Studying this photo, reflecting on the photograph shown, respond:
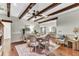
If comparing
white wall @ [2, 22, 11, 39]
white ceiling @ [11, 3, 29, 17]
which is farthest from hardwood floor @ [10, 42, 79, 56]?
white ceiling @ [11, 3, 29, 17]

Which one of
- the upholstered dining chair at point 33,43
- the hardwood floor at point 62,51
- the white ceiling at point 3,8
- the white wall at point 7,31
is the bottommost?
the hardwood floor at point 62,51

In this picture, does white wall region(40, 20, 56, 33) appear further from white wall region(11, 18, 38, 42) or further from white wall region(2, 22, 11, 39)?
white wall region(2, 22, 11, 39)

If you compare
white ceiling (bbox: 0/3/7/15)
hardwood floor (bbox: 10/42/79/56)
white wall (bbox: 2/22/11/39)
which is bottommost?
hardwood floor (bbox: 10/42/79/56)

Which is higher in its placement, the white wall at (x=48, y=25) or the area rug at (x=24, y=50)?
the white wall at (x=48, y=25)

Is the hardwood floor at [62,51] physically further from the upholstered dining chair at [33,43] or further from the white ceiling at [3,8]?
the white ceiling at [3,8]

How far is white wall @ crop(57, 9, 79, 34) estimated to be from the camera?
7.13ft

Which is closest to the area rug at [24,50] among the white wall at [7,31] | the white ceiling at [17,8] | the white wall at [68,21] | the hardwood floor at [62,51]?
the hardwood floor at [62,51]

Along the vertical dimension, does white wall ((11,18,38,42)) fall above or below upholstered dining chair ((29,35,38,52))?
above

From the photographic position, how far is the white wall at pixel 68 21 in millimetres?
2174

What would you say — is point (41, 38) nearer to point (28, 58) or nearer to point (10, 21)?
point (28, 58)

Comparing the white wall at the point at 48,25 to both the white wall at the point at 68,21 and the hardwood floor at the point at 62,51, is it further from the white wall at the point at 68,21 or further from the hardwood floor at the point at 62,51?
the hardwood floor at the point at 62,51

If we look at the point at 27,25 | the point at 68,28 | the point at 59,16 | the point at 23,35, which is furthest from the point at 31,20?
the point at 68,28

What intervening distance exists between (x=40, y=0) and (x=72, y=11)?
55cm

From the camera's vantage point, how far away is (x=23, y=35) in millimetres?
2234
